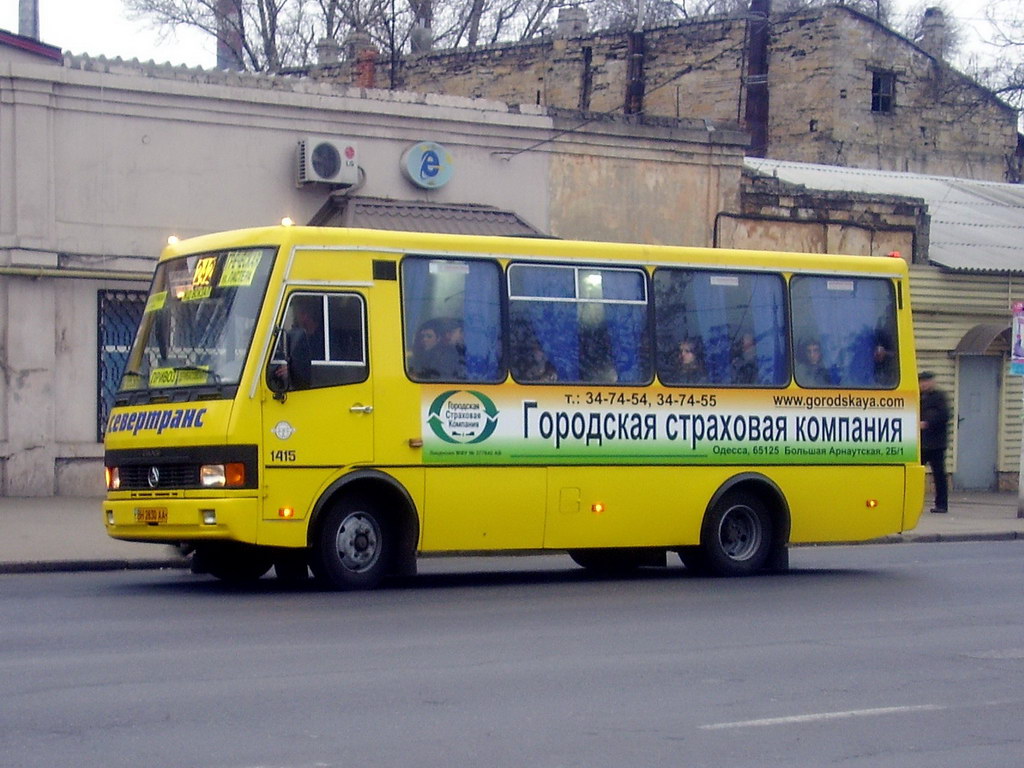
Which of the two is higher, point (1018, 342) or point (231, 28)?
point (231, 28)

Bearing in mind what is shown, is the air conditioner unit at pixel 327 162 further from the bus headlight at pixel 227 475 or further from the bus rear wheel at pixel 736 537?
the bus headlight at pixel 227 475

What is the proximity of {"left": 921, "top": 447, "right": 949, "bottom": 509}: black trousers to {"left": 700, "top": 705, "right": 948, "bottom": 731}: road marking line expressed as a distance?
15102 millimetres

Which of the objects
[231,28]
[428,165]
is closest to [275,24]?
[231,28]

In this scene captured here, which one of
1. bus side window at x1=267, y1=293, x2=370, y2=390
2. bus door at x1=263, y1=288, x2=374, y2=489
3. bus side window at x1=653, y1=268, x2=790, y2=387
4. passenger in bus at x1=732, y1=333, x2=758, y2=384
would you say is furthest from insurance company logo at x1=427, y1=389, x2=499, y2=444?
passenger in bus at x1=732, y1=333, x2=758, y2=384

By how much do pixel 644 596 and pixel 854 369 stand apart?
12.5ft

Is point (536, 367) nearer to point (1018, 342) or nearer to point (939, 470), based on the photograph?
point (1018, 342)

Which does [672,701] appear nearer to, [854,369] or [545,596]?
[545,596]

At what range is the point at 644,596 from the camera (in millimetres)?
13828

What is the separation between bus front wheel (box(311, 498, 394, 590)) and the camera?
43.6 feet

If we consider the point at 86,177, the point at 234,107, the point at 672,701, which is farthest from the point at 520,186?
the point at 672,701

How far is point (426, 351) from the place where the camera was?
45.3ft

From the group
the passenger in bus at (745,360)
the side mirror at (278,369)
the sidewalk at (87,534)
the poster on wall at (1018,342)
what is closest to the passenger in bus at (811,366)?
the passenger in bus at (745,360)

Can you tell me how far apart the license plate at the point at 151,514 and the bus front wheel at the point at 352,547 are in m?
1.22

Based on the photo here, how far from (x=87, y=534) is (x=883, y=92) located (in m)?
32.3
